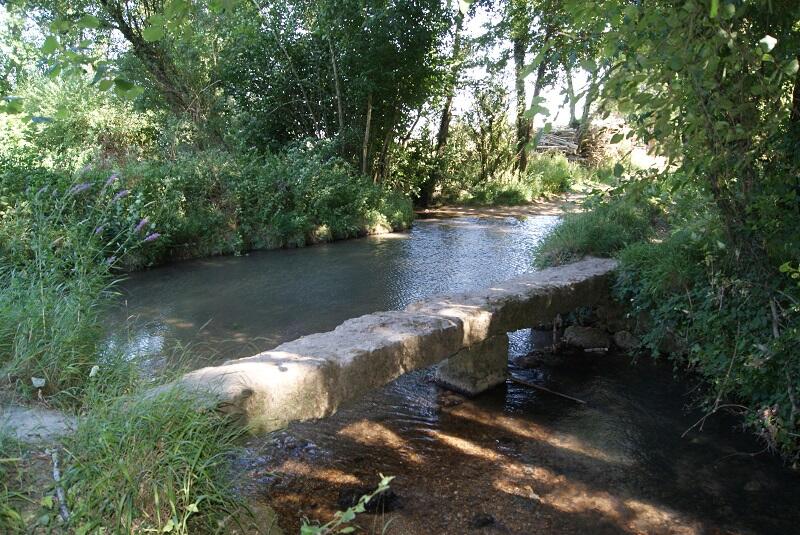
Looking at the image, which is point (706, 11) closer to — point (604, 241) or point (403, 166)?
point (604, 241)

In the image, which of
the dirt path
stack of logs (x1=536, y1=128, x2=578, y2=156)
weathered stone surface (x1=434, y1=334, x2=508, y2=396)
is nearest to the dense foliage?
the dirt path

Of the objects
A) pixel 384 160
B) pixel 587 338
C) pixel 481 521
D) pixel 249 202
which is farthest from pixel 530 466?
pixel 384 160

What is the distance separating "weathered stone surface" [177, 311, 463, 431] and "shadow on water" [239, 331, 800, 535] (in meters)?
0.26

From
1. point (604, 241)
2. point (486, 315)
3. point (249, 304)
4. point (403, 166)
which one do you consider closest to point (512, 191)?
point (403, 166)

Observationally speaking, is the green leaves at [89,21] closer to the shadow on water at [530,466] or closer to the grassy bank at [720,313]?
the shadow on water at [530,466]

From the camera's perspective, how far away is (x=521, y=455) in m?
3.78

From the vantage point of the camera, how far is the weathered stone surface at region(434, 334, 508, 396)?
4766mm

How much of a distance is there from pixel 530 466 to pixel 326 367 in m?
1.53

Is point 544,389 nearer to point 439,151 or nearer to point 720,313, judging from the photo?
point 720,313

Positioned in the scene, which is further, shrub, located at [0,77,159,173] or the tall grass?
shrub, located at [0,77,159,173]

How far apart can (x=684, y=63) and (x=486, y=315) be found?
8.07ft

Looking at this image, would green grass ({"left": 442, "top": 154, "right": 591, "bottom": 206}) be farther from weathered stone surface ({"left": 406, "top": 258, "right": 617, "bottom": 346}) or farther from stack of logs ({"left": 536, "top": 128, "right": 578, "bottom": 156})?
weathered stone surface ({"left": 406, "top": 258, "right": 617, "bottom": 346})

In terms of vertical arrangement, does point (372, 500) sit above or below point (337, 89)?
below

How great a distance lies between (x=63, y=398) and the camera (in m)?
2.52
